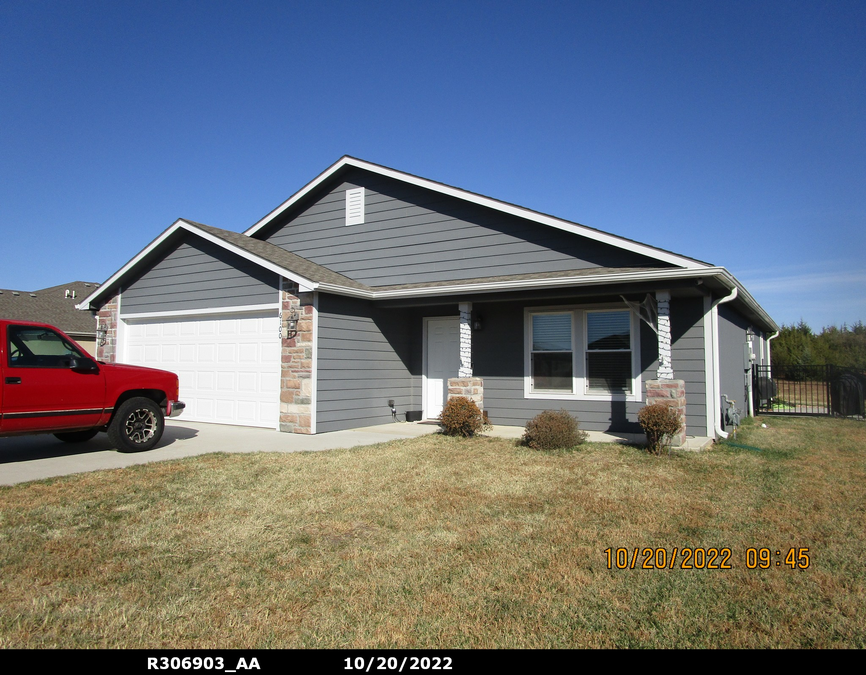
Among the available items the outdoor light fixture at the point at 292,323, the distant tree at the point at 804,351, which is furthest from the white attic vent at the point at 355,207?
the distant tree at the point at 804,351

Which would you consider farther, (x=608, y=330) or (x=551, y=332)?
(x=551, y=332)

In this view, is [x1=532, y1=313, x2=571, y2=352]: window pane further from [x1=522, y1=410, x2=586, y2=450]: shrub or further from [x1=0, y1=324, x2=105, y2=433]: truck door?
[x1=0, y1=324, x2=105, y2=433]: truck door

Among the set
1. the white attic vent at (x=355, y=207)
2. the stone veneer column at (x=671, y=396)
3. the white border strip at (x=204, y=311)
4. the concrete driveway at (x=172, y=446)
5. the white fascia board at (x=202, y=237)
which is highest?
the white attic vent at (x=355, y=207)

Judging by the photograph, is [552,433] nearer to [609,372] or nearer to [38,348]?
[609,372]

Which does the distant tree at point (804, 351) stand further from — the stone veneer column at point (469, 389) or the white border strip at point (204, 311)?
the white border strip at point (204, 311)

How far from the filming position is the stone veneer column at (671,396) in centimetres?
862

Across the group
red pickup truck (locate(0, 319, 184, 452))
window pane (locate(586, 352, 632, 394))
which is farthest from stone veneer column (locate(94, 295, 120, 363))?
window pane (locate(586, 352, 632, 394))

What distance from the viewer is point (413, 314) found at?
1304cm

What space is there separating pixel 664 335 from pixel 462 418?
376 centimetres

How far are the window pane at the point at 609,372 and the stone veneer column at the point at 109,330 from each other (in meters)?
11.0

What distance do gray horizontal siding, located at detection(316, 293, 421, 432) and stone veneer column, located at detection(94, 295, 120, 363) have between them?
6151 mm

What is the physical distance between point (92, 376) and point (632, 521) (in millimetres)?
7191

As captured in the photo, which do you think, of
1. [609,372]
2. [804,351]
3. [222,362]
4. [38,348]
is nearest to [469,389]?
[609,372]

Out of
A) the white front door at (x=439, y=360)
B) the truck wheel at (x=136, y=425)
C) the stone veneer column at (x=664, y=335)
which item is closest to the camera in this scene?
the truck wheel at (x=136, y=425)
